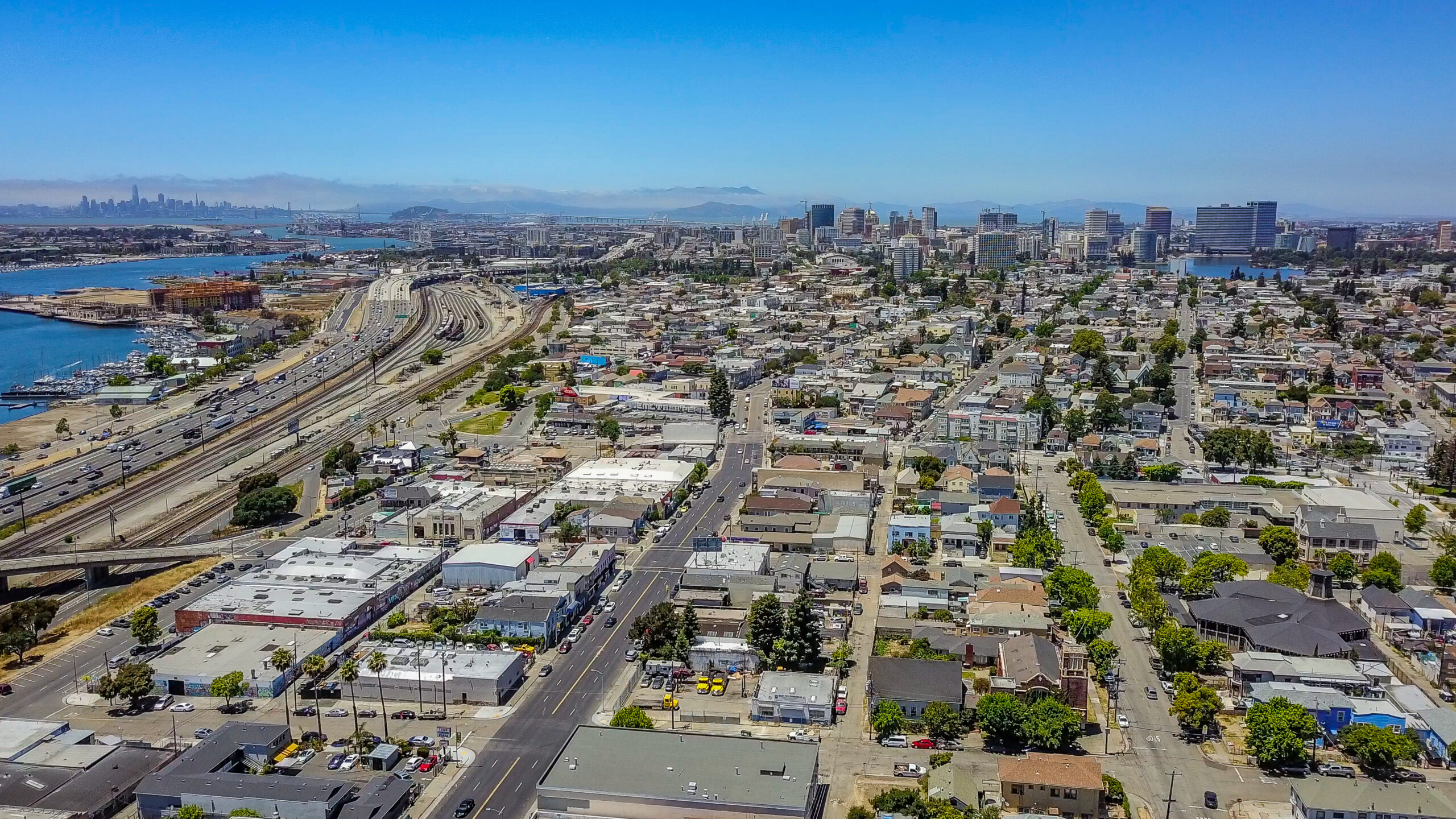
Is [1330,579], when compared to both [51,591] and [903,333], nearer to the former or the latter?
[51,591]

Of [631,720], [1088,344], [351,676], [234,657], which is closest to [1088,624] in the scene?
[631,720]

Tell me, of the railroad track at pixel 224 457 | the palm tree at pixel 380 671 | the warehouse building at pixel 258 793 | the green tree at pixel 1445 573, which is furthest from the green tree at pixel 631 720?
the green tree at pixel 1445 573

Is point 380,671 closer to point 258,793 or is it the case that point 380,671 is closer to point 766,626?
point 258,793

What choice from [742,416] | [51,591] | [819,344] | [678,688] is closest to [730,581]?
[678,688]

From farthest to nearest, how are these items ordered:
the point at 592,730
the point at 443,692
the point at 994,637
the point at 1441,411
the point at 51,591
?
the point at 1441,411 < the point at 51,591 < the point at 994,637 < the point at 443,692 < the point at 592,730

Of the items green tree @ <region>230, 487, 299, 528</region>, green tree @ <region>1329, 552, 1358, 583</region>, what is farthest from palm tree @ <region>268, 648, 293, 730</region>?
green tree @ <region>1329, 552, 1358, 583</region>

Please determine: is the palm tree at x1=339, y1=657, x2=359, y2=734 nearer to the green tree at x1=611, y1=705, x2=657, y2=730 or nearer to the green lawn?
the green tree at x1=611, y1=705, x2=657, y2=730
